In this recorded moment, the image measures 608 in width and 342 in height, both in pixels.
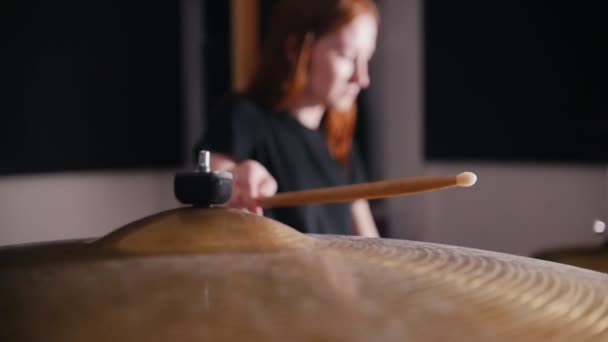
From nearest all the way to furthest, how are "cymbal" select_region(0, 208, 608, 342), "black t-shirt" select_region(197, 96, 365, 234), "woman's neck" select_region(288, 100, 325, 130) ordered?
1. "cymbal" select_region(0, 208, 608, 342)
2. "black t-shirt" select_region(197, 96, 365, 234)
3. "woman's neck" select_region(288, 100, 325, 130)

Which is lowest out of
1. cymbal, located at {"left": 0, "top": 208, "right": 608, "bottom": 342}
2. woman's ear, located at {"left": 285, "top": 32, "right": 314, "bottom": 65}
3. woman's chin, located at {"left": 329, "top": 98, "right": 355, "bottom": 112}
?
cymbal, located at {"left": 0, "top": 208, "right": 608, "bottom": 342}

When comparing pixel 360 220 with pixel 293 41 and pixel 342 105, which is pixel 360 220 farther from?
pixel 293 41

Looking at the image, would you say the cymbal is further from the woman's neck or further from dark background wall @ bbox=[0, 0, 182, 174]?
dark background wall @ bbox=[0, 0, 182, 174]

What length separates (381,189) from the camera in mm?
443

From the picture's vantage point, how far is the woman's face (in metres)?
1.11

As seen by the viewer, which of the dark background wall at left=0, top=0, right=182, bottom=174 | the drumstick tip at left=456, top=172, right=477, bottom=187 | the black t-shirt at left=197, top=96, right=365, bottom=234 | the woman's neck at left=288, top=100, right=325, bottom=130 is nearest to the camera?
the drumstick tip at left=456, top=172, right=477, bottom=187

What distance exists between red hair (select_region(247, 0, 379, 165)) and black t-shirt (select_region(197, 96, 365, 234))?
5cm

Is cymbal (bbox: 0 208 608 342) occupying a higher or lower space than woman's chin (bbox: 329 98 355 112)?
lower

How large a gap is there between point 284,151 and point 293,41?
20cm

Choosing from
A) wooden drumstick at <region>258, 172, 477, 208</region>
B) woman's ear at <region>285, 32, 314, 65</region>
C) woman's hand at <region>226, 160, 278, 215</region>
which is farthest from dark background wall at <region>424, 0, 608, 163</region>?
wooden drumstick at <region>258, 172, 477, 208</region>

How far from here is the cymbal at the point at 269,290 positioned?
23cm

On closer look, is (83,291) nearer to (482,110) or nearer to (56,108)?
(56,108)

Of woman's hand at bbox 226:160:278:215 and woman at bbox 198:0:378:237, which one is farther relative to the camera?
woman at bbox 198:0:378:237

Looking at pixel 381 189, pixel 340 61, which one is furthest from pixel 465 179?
pixel 340 61
